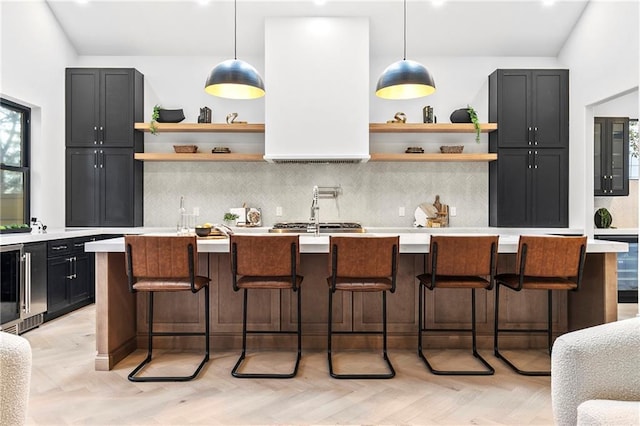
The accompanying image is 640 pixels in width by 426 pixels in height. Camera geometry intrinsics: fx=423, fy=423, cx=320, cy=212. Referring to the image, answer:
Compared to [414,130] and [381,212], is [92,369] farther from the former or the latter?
[414,130]

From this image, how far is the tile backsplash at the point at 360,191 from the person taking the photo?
5.76m

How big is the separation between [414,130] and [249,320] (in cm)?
332

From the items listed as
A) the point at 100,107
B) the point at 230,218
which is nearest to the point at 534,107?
the point at 230,218

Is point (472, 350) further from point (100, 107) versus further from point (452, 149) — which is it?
point (100, 107)

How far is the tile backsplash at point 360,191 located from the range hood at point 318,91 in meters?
0.68

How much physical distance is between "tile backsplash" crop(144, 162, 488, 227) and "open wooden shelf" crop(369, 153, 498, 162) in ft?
1.08

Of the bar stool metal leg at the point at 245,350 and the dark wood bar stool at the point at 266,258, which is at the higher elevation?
the dark wood bar stool at the point at 266,258

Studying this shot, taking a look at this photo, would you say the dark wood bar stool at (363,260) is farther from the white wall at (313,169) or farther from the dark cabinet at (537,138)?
the dark cabinet at (537,138)

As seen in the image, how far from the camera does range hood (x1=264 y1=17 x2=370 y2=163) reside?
5.09 metres

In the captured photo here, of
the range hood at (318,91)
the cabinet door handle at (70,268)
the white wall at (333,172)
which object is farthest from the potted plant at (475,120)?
the cabinet door handle at (70,268)

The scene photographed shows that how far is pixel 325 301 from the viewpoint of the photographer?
3236mm

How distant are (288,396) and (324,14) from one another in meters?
4.36

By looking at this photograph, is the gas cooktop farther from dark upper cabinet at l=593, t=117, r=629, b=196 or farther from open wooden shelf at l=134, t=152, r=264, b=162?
dark upper cabinet at l=593, t=117, r=629, b=196

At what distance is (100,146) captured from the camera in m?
5.41
